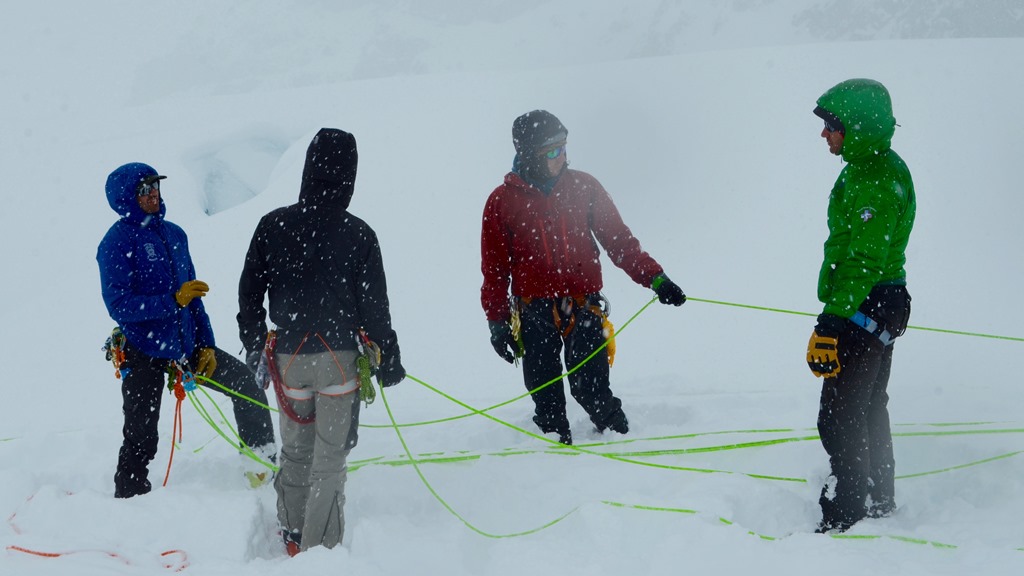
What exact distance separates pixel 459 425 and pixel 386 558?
1.70 m

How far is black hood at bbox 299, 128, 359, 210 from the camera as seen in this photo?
9.40ft

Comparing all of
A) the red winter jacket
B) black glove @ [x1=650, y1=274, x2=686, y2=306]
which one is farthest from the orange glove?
the red winter jacket

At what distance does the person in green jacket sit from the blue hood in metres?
2.94

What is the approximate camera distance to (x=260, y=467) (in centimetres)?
393

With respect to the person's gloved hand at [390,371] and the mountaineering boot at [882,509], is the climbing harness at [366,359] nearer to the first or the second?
the person's gloved hand at [390,371]

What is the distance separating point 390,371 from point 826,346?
1.78 m

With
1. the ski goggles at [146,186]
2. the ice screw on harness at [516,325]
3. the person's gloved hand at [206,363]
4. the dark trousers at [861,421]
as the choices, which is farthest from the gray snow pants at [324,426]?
the dark trousers at [861,421]

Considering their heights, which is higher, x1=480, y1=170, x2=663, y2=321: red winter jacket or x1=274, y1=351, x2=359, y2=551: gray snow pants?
x1=480, y1=170, x2=663, y2=321: red winter jacket

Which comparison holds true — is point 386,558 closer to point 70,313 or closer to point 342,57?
point 70,313

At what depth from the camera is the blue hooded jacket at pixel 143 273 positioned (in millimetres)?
3318

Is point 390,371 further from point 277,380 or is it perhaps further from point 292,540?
point 292,540

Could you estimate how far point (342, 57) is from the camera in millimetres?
104688

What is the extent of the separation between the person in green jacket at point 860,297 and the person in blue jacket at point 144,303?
2.80 metres

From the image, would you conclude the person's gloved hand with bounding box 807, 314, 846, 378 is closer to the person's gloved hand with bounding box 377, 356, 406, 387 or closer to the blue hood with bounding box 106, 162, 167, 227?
the person's gloved hand with bounding box 377, 356, 406, 387
